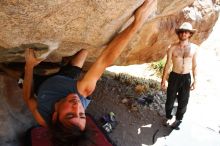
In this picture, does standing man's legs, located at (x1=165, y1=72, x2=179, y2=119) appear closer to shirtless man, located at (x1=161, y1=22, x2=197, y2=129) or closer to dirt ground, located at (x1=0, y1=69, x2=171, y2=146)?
shirtless man, located at (x1=161, y1=22, x2=197, y2=129)

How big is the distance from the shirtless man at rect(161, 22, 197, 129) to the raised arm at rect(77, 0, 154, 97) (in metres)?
2.20

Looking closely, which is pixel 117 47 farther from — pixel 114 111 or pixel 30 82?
pixel 114 111

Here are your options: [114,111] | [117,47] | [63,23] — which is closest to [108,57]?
[117,47]

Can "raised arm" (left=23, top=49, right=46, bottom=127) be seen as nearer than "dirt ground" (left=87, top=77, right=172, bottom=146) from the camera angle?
Yes

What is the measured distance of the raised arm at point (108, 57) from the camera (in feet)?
12.0

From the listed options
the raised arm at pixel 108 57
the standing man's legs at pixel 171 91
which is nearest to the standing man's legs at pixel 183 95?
the standing man's legs at pixel 171 91

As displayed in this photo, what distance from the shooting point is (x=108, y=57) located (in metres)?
3.73

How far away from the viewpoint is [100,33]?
4316mm

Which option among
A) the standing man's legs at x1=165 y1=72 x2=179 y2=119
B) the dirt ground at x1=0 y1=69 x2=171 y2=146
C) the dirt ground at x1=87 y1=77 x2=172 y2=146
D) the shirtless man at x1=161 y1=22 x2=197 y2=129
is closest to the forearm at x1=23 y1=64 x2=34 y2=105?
the dirt ground at x1=0 y1=69 x2=171 y2=146

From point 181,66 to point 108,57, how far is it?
286 centimetres

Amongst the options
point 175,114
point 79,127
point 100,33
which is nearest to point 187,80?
point 175,114

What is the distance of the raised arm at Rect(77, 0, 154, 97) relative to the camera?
3668 mm

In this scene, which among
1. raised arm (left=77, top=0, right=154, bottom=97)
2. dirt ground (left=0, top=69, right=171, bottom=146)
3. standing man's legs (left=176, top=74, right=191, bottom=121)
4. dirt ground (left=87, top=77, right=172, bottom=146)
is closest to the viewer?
raised arm (left=77, top=0, right=154, bottom=97)

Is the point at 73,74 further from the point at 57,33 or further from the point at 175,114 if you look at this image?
the point at 175,114
